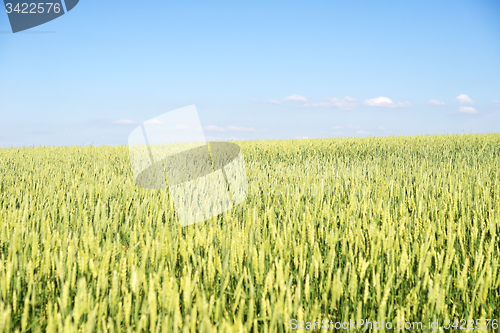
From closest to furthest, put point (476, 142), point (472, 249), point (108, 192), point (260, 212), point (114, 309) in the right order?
point (114, 309) < point (472, 249) < point (260, 212) < point (108, 192) < point (476, 142)

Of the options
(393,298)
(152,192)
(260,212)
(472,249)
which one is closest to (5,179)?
(152,192)

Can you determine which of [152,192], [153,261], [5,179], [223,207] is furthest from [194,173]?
[153,261]

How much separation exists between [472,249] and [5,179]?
4.49 m

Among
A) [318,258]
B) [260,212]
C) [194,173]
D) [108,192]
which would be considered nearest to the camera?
[318,258]

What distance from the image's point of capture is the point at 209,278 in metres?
1.18

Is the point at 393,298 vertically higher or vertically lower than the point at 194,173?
lower

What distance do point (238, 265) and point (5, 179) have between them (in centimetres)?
372

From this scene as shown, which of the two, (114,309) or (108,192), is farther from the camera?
(108,192)

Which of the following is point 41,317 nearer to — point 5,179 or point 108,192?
point 108,192

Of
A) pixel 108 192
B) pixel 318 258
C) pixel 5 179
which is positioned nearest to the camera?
pixel 318 258

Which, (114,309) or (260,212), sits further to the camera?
(260,212)

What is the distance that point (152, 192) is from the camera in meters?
2.76

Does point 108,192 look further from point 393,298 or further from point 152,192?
point 393,298

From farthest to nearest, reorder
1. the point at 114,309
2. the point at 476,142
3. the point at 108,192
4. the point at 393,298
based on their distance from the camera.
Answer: the point at 476,142 < the point at 108,192 < the point at 393,298 < the point at 114,309
